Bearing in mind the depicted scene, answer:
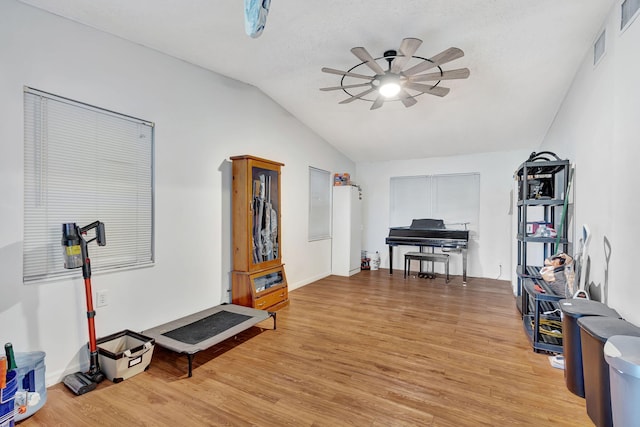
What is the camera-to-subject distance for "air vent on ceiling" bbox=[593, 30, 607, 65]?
2459mm

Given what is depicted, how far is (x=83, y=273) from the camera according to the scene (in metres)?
2.27

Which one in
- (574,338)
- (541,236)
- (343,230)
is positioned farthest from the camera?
(343,230)

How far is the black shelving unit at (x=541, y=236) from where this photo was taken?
2785 millimetres

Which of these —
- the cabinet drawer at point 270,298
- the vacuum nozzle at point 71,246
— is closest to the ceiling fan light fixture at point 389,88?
the cabinet drawer at point 270,298

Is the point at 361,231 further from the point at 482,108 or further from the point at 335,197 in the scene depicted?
the point at 482,108

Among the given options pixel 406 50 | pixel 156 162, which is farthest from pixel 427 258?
pixel 156 162

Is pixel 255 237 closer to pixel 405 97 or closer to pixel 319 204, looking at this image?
pixel 319 204

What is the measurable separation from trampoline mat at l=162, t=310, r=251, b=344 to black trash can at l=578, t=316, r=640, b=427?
2667mm

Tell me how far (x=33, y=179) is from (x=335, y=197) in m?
4.56

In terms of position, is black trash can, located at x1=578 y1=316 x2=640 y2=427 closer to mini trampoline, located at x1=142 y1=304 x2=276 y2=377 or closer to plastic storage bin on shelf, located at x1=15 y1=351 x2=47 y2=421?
mini trampoline, located at x1=142 y1=304 x2=276 y2=377

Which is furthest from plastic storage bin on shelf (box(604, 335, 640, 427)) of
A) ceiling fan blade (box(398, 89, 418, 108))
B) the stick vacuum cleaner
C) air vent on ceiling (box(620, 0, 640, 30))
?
the stick vacuum cleaner

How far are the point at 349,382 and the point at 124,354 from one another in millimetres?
1676

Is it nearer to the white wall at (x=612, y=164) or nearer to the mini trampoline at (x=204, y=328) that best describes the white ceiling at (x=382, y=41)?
the white wall at (x=612, y=164)

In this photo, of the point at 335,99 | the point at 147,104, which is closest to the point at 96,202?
the point at 147,104
